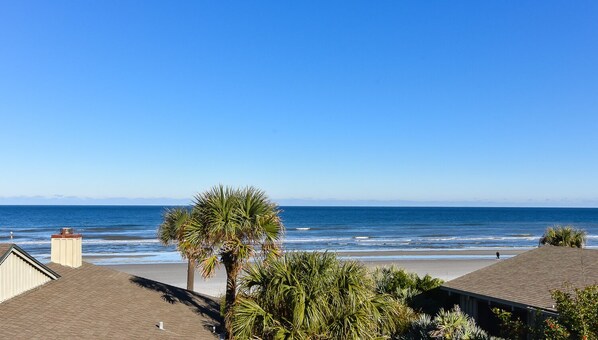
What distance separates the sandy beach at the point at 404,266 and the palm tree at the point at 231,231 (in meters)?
15.6

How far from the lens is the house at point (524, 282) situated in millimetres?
16672

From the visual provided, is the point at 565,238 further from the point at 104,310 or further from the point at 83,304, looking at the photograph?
the point at 83,304

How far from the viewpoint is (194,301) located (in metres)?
17.3

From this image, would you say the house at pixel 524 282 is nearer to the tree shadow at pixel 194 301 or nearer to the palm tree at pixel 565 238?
the palm tree at pixel 565 238

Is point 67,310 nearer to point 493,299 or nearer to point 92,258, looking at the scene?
point 493,299

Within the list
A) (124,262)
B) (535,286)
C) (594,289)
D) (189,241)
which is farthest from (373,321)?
(124,262)

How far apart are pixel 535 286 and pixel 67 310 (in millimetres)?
15114

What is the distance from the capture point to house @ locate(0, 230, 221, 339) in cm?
1245

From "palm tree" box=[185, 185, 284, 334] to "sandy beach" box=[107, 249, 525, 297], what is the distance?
51.1ft

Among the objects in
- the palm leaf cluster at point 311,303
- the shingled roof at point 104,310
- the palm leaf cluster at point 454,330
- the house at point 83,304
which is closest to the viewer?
the palm leaf cluster at point 311,303

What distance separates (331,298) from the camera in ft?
38.2

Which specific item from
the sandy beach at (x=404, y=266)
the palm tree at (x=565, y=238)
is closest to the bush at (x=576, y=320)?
the palm tree at (x=565, y=238)

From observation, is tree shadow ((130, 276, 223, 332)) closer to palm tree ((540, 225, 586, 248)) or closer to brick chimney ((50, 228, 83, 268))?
brick chimney ((50, 228, 83, 268))

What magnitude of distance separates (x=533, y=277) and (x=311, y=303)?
37.2 feet
